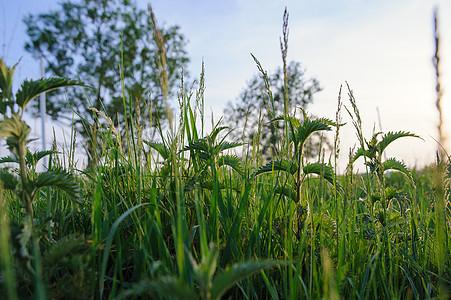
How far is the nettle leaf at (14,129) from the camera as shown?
849 mm

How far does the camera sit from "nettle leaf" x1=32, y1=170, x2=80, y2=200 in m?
0.98

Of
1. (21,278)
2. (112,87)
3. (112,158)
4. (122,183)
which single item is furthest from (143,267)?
(112,87)

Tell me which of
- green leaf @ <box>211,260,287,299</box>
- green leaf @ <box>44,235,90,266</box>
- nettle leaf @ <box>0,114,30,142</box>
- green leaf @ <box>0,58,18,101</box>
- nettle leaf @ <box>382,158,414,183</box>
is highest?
green leaf @ <box>0,58,18,101</box>

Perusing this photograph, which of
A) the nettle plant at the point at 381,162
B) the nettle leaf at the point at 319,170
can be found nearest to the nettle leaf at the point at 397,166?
the nettle plant at the point at 381,162

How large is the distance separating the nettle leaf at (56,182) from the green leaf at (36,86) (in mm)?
227

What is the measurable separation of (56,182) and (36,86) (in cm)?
31

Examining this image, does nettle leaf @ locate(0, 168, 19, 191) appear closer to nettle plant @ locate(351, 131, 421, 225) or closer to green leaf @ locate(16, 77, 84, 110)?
green leaf @ locate(16, 77, 84, 110)

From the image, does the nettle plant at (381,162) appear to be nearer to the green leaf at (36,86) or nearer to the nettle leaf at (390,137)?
the nettle leaf at (390,137)

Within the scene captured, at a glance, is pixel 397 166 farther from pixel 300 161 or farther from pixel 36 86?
pixel 36 86

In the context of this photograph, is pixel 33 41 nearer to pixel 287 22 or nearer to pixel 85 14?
pixel 85 14

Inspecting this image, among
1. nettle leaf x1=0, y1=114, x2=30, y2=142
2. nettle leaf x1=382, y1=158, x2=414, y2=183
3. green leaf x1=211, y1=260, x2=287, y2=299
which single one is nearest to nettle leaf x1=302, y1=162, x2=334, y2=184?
nettle leaf x1=382, y1=158, x2=414, y2=183

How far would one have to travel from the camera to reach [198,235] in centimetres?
155

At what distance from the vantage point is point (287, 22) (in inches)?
59.9

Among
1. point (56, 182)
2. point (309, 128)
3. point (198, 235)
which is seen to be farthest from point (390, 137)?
point (56, 182)
